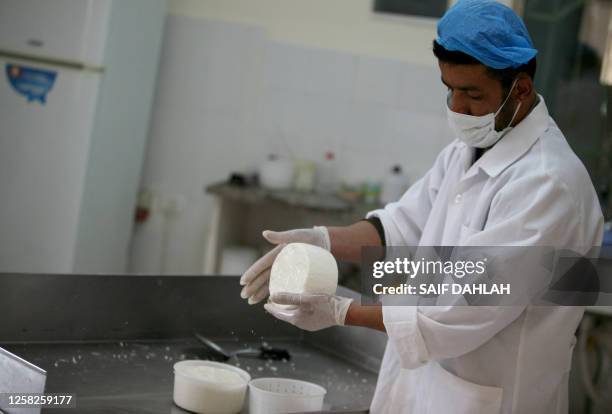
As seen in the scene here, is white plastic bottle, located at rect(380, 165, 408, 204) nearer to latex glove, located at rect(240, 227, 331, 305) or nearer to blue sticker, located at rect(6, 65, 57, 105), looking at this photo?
blue sticker, located at rect(6, 65, 57, 105)

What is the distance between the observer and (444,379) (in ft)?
5.37

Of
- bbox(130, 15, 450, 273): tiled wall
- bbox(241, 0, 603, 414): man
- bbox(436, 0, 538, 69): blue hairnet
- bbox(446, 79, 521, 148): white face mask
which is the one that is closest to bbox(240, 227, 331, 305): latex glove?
bbox(241, 0, 603, 414): man

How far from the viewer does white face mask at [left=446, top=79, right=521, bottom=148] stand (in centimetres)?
166

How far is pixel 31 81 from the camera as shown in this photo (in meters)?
3.81

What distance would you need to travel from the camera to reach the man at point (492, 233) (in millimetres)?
1521

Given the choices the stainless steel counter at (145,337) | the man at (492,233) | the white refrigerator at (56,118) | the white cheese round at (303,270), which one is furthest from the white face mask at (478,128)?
the white refrigerator at (56,118)

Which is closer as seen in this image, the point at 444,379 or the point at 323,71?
the point at 444,379

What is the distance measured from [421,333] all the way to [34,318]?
916mm

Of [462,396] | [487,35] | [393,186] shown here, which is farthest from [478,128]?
[393,186]

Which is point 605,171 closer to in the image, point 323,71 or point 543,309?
point 323,71

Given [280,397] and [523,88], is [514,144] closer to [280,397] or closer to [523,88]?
[523,88]

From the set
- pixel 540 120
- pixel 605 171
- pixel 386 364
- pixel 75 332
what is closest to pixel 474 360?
pixel 386 364

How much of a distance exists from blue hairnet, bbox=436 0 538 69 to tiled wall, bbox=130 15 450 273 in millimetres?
2583

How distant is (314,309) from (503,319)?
0.35 m
